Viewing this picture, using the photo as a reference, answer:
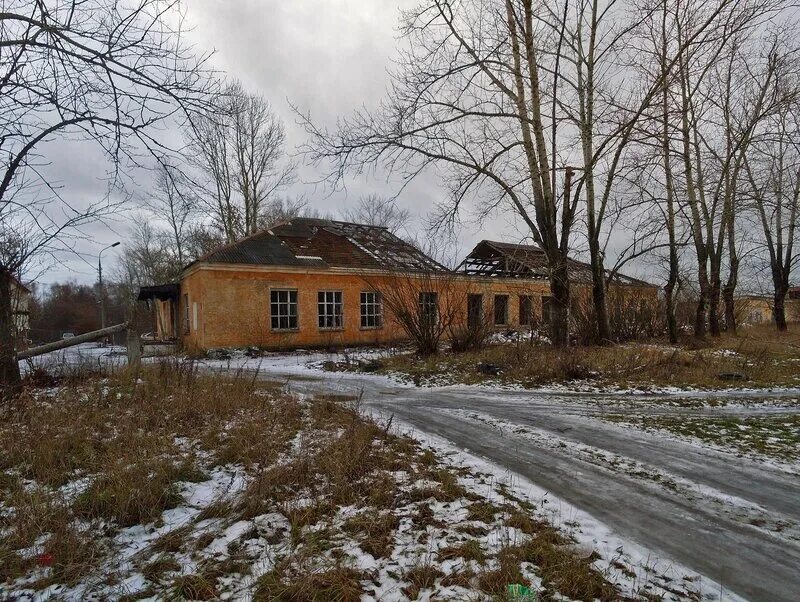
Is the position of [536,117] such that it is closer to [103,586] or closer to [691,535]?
[691,535]

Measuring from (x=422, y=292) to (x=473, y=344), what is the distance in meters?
2.25

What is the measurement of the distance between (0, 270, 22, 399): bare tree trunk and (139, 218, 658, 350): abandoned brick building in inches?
355

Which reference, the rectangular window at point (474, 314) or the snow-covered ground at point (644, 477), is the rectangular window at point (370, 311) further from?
the snow-covered ground at point (644, 477)

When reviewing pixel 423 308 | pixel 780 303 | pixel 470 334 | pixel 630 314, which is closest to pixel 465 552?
pixel 423 308

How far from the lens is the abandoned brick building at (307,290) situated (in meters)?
17.4

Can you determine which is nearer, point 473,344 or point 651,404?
point 651,404

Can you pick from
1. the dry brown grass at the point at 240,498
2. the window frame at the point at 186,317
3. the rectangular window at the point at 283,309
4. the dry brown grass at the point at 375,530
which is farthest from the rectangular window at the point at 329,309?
the dry brown grass at the point at 375,530

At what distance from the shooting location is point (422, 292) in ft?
43.6

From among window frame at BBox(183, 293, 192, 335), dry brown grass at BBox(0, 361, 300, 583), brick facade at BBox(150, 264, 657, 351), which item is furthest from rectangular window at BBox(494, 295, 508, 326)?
dry brown grass at BBox(0, 361, 300, 583)

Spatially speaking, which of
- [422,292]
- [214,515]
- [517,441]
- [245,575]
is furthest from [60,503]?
[422,292]

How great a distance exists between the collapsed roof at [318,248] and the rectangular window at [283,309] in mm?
1290

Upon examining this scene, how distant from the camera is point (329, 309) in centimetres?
2016

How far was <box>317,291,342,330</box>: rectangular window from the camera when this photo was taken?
1991 centimetres

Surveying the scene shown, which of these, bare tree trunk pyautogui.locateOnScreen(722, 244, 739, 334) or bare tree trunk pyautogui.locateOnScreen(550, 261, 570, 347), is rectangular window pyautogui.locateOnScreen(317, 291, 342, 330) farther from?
bare tree trunk pyautogui.locateOnScreen(722, 244, 739, 334)
